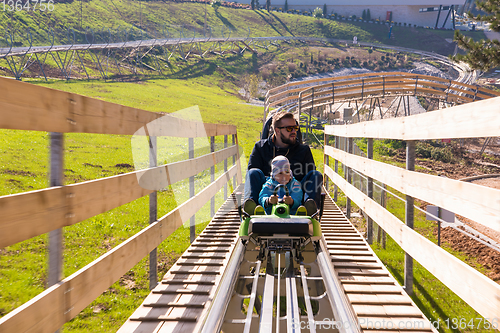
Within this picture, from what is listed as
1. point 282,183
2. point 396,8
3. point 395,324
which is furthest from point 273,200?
point 396,8

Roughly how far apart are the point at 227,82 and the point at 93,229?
47.0 meters

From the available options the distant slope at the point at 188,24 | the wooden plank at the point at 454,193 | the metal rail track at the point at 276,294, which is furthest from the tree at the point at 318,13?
Answer: the wooden plank at the point at 454,193

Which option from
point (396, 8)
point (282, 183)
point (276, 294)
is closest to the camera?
point (276, 294)

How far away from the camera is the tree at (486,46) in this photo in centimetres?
1036

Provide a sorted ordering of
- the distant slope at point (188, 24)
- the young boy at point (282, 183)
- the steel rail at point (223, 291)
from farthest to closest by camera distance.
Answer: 1. the distant slope at point (188, 24)
2. the young boy at point (282, 183)
3. the steel rail at point (223, 291)

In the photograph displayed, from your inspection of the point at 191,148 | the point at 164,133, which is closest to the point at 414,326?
the point at 164,133

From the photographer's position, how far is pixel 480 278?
6.18 ft

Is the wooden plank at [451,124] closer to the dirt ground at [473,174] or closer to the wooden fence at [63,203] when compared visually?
the wooden fence at [63,203]

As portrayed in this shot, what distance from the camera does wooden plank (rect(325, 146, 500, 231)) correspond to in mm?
1817

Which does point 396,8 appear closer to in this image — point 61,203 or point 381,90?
point 381,90

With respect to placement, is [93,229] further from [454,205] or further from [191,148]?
[454,205]

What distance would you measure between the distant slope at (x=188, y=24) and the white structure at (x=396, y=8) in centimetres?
574

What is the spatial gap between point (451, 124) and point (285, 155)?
2236 millimetres

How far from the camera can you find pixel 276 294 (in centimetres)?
304
